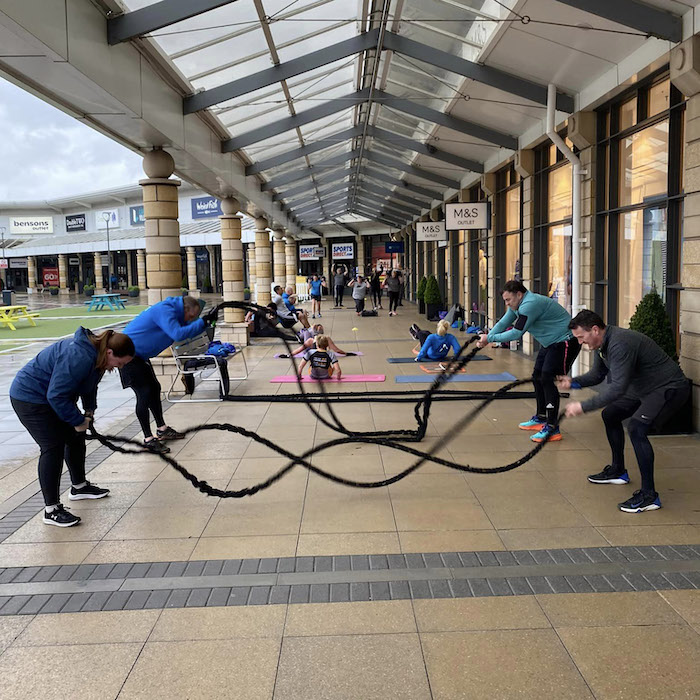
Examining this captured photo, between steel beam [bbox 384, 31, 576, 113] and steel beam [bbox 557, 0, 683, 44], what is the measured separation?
2.96m

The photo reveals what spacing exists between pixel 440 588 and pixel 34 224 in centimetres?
7357

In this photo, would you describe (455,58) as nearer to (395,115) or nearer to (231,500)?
(395,115)

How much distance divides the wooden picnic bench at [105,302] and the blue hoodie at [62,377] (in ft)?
121

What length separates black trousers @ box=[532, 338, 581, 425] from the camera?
23.7 feet

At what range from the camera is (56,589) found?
4.21m

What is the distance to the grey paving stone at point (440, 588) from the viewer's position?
156 inches

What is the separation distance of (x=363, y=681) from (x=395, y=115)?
45.3 ft

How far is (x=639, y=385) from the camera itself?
5188 mm

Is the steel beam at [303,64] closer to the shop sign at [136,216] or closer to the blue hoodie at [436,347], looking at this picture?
the blue hoodie at [436,347]

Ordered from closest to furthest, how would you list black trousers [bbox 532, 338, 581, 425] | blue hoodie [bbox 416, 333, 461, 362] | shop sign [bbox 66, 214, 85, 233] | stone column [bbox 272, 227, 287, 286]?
black trousers [bbox 532, 338, 581, 425]
blue hoodie [bbox 416, 333, 461, 362]
stone column [bbox 272, 227, 287, 286]
shop sign [bbox 66, 214, 85, 233]

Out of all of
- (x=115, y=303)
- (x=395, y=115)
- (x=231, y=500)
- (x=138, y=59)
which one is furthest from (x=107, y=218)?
(x=231, y=500)

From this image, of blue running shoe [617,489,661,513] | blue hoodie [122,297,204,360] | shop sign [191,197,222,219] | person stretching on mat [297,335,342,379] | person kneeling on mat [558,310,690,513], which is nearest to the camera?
person kneeling on mat [558,310,690,513]

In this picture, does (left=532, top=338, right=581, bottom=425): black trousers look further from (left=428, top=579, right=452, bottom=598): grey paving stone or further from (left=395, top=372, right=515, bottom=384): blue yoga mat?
(left=395, top=372, right=515, bottom=384): blue yoga mat

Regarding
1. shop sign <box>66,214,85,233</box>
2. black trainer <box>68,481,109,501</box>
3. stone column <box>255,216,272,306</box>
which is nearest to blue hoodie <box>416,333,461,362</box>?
black trainer <box>68,481,109,501</box>
